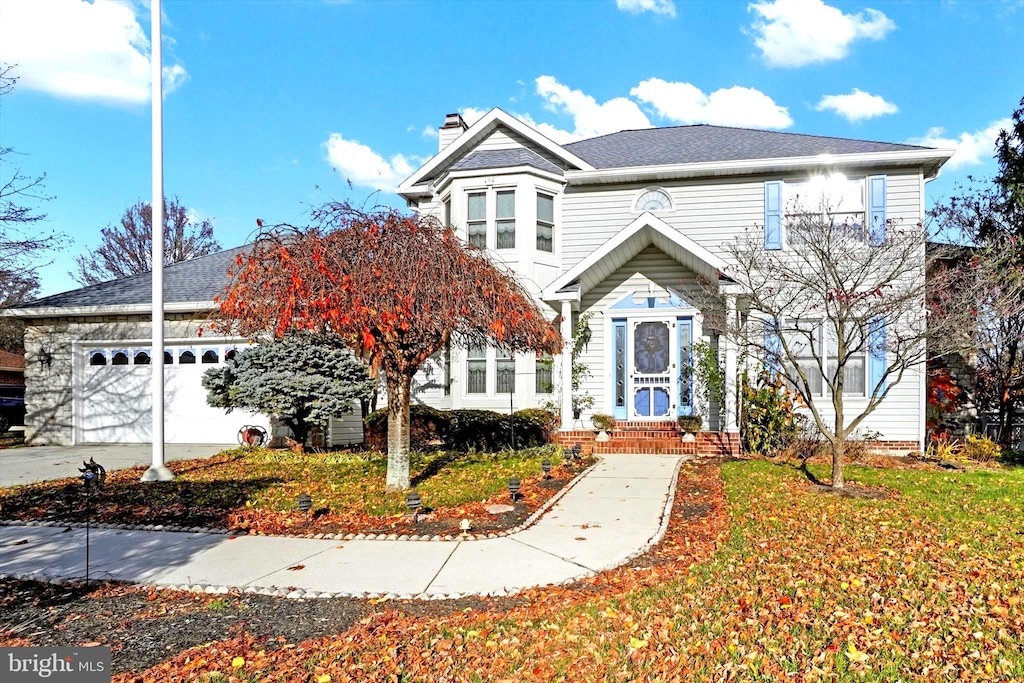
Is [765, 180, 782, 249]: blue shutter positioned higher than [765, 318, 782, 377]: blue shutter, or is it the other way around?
[765, 180, 782, 249]: blue shutter

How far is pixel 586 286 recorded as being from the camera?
1284cm

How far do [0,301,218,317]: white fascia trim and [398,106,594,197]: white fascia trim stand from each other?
5.63 m

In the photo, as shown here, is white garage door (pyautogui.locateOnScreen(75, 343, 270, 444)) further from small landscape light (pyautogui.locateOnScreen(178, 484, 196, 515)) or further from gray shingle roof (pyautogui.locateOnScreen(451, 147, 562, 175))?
gray shingle roof (pyautogui.locateOnScreen(451, 147, 562, 175))

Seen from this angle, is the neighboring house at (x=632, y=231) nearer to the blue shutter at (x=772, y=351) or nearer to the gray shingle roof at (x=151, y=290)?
the blue shutter at (x=772, y=351)

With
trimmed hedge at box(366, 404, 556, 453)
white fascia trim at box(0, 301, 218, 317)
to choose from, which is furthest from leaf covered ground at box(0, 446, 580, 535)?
white fascia trim at box(0, 301, 218, 317)

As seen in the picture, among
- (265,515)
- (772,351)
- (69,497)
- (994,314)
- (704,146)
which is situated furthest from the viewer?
(704,146)

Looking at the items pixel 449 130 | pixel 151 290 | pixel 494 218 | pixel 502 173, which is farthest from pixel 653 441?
pixel 151 290

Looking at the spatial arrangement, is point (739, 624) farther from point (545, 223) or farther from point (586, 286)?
point (545, 223)

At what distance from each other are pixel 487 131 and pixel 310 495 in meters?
9.19

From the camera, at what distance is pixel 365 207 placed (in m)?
7.48

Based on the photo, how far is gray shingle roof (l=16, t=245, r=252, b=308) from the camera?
14.0m

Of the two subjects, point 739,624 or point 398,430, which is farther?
point 398,430

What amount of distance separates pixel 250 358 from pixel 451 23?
8402 mm

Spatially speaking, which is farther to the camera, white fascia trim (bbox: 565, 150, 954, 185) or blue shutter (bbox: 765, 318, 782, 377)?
white fascia trim (bbox: 565, 150, 954, 185)
